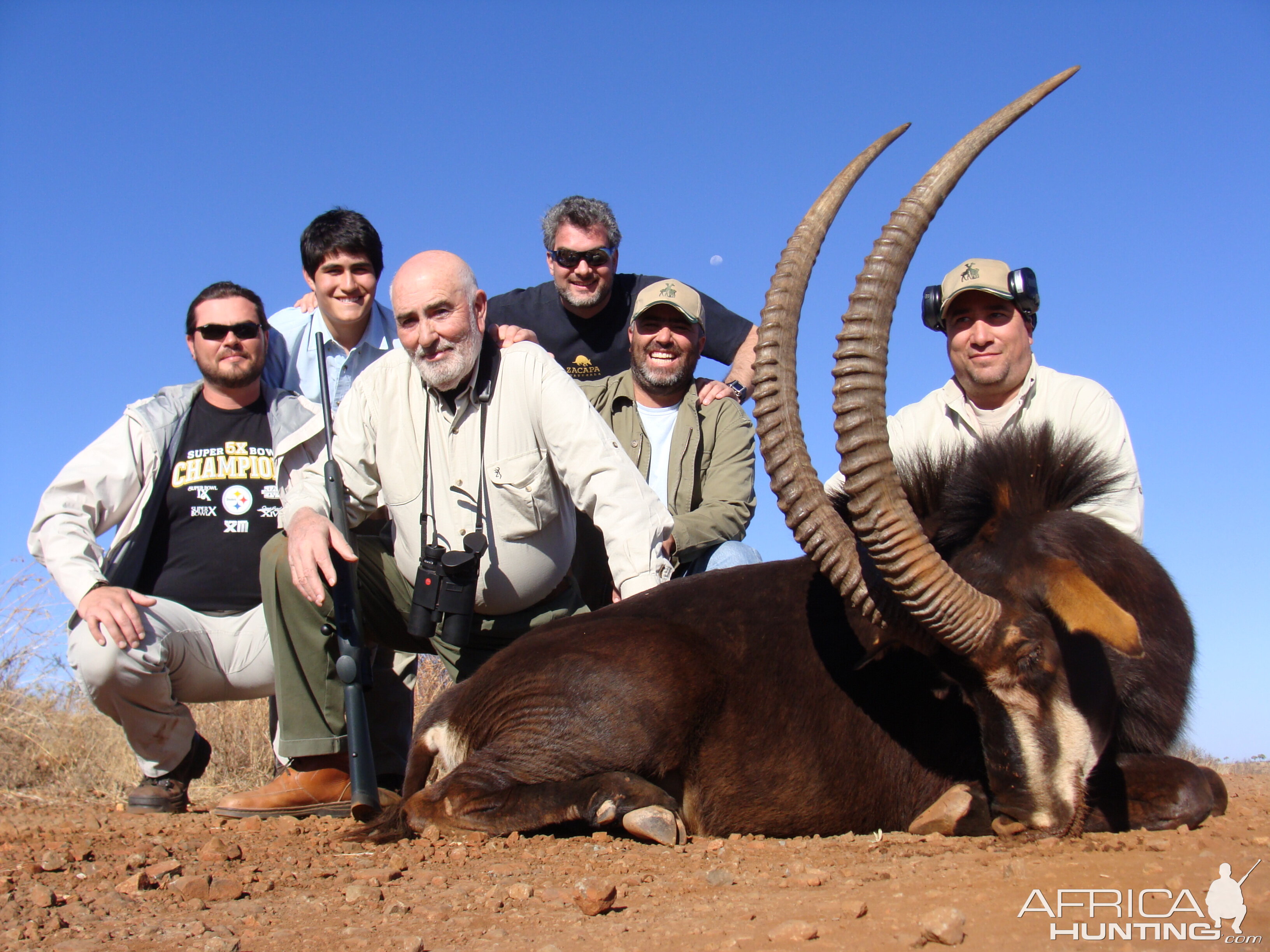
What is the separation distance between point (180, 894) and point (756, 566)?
253 centimetres

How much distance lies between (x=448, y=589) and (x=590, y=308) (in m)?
2.88

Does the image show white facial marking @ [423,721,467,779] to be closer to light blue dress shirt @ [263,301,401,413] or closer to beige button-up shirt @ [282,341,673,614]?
beige button-up shirt @ [282,341,673,614]

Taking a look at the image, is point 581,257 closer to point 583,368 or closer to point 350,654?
point 583,368

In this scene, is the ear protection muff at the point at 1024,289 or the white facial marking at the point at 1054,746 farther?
the ear protection muff at the point at 1024,289

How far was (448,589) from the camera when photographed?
16.1 ft

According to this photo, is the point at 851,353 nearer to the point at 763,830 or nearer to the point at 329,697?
the point at 763,830

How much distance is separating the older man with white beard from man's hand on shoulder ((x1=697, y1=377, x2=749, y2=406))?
1331 millimetres

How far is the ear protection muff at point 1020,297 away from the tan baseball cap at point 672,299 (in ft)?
4.61

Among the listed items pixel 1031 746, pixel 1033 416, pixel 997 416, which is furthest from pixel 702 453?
pixel 1031 746

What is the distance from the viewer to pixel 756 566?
457 cm

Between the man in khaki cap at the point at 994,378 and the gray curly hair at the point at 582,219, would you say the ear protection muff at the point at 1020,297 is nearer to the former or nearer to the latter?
the man in khaki cap at the point at 994,378

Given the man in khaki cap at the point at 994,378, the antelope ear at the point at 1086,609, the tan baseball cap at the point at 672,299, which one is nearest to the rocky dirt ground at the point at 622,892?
the antelope ear at the point at 1086,609

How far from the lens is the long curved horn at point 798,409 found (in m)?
3.67

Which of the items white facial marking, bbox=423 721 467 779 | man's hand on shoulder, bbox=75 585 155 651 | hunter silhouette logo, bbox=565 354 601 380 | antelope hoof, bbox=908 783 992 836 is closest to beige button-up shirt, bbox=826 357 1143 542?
antelope hoof, bbox=908 783 992 836
